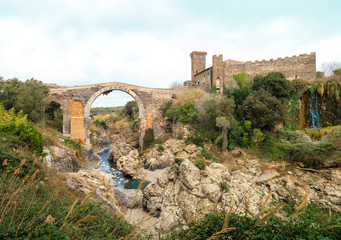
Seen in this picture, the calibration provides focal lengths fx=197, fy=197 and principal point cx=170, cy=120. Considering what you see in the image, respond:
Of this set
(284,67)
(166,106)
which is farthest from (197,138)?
(284,67)

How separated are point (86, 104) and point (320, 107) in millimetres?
22000

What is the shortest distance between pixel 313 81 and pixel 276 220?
20.3 m

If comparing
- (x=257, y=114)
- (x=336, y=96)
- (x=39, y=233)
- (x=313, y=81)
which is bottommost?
(x=39, y=233)

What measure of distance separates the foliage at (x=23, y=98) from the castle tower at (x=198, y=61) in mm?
18442

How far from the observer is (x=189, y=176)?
9102 millimetres

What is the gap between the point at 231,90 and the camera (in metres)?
20.4

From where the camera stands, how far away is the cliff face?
16875mm

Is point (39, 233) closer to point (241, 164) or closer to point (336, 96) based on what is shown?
point (241, 164)

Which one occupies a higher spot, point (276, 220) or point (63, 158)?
point (276, 220)

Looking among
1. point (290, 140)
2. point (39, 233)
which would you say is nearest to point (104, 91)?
point (290, 140)

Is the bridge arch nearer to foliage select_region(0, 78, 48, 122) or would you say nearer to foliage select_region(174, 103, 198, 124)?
foliage select_region(174, 103, 198, 124)

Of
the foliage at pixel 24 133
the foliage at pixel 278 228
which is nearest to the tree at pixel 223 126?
the foliage at pixel 24 133

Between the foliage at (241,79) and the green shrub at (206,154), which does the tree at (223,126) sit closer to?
the green shrub at (206,154)

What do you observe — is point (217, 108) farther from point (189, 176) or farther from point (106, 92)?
point (106, 92)
